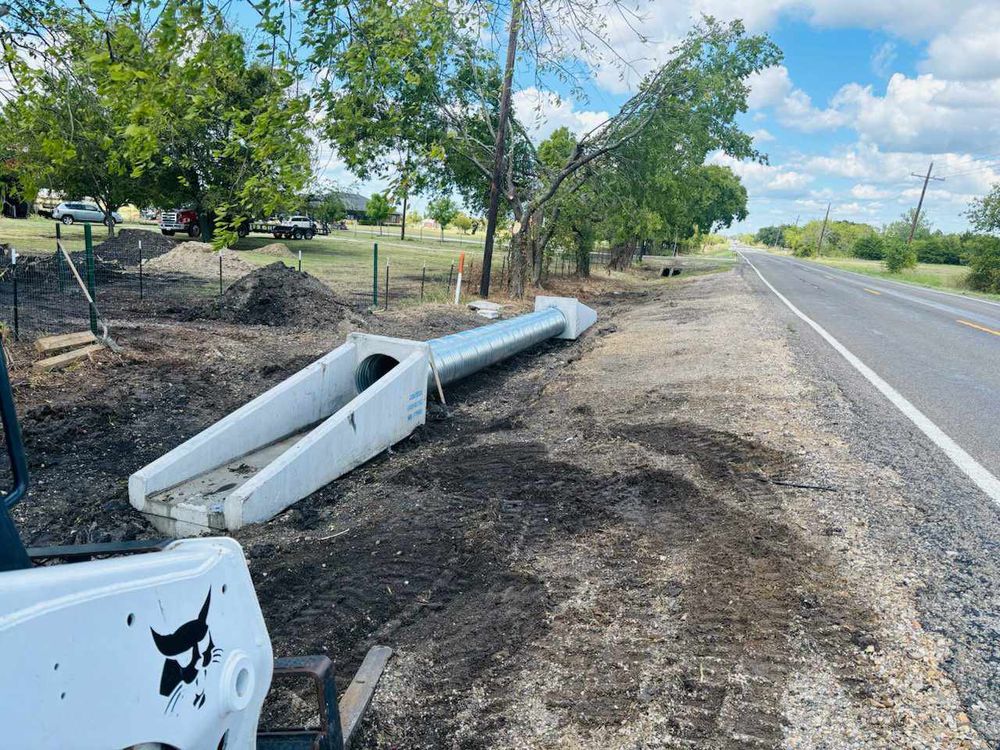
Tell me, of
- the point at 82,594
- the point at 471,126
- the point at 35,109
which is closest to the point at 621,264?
the point at 471,126

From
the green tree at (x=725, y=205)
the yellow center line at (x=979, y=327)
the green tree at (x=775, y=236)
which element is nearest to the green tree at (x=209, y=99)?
the yellow center line at (x=979, y=327)

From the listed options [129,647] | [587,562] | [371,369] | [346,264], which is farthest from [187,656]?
[346,264]

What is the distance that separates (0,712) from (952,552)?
14.7ft

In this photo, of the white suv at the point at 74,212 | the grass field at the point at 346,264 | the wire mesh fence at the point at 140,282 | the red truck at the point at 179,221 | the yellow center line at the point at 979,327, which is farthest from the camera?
the white suv at the point at 74,212

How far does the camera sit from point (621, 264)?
43938mm

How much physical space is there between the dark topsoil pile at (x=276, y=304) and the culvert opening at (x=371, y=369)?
604 centimetres

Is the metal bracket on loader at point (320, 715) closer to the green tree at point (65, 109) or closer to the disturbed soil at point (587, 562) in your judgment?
the disturbed soil at point (587, 562)

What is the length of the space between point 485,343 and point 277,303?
653 centimetres

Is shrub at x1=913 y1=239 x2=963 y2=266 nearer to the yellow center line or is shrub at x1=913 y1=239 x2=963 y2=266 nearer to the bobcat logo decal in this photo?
the yellow center line

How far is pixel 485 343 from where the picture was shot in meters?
9.62

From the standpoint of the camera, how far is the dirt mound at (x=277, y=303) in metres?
13.9

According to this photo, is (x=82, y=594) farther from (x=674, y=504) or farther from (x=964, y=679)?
(x=674, y=504)

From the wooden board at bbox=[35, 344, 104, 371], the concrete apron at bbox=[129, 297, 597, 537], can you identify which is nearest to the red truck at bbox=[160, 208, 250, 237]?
the wooden board at bbox=[35, 344, 104, 371]

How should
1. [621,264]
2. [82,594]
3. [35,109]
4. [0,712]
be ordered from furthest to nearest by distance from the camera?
[621,264] < [35,109] < [82,594] < [0,712]
